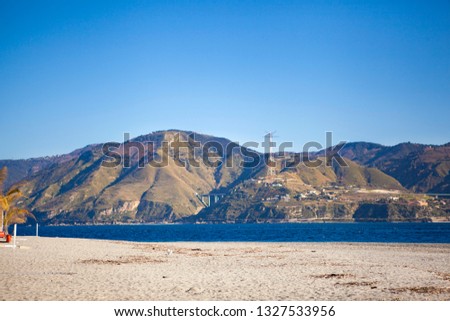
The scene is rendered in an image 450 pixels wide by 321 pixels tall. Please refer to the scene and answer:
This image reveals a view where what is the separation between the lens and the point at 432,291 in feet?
61.3

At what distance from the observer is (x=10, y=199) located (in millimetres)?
46094

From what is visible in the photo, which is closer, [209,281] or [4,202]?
[209,281]

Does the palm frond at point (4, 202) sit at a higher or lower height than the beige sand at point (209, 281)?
higher

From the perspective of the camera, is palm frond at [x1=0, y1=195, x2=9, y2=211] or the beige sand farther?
palm frond at [x1=0, y1=195, x2=9, y2=211]

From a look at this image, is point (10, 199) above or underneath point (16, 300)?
above

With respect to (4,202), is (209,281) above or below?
below

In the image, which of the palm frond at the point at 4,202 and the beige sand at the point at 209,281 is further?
the palm frond at the point at 4,202

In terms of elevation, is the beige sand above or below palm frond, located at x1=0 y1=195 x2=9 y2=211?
below
